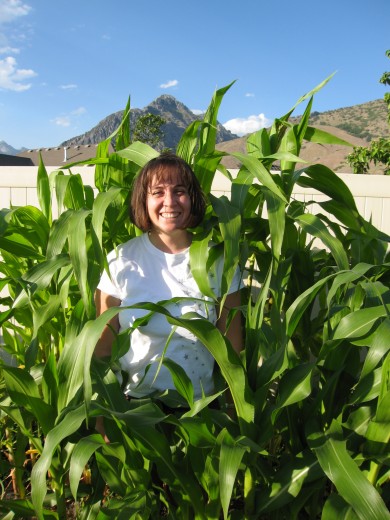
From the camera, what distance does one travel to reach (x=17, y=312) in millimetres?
1351

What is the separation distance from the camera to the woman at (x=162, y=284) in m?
1.11

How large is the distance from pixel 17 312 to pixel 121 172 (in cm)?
47

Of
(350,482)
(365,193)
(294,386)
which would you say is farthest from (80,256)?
(365,193)

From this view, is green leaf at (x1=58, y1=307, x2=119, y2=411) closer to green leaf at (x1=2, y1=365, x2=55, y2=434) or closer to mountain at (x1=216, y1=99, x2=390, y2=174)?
green leaf at (x1=2, y1=365, x2=55, y2=434)

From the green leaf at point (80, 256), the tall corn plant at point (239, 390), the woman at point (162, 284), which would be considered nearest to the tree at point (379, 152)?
the tall corn plant at point (239, 390)

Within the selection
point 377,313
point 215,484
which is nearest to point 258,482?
point 215,484

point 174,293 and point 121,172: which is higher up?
point 121,172

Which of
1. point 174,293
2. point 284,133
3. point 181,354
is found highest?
point 284,133

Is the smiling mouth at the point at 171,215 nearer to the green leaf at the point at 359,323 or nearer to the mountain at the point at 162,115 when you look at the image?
the green leaf at the point at 359,323

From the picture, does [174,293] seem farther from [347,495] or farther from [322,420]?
[347,495]

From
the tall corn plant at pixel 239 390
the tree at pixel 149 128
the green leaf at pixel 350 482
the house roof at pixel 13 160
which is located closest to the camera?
the green leaf at pixel 350 482

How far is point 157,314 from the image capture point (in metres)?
1.10

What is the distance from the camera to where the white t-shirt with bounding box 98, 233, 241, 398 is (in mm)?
1107

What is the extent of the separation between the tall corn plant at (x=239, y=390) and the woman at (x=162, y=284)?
7 cm
